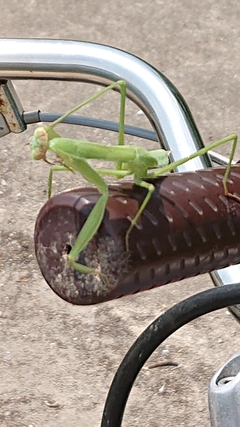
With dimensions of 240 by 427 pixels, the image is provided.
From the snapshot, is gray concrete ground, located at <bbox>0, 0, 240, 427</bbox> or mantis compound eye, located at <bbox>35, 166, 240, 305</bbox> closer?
mantis compound eye, located at <bbox>35, 166, 240, 305</bbox>

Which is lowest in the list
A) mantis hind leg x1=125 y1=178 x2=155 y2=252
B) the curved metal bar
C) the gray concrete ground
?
the gray concrete ground

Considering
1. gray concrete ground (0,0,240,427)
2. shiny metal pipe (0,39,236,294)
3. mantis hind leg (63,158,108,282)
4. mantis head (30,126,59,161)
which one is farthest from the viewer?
gray concrete ground (0,0,240,427)

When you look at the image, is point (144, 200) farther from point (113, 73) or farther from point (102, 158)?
point (113, 73)

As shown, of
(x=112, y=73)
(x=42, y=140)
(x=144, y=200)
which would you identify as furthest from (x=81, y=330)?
(x=144, y=200)

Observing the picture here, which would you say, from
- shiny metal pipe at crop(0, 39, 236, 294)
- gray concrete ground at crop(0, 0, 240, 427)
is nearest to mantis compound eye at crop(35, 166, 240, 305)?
shiny metal pipe at crop(0, 39, 236, 294)

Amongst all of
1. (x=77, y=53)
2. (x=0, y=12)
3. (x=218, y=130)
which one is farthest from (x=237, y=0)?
(x=77, y=53)

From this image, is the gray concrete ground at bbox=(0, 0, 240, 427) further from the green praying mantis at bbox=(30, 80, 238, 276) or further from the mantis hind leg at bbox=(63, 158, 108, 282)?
the mantis hind leg at bbox=(63, 158, 108, 282)
